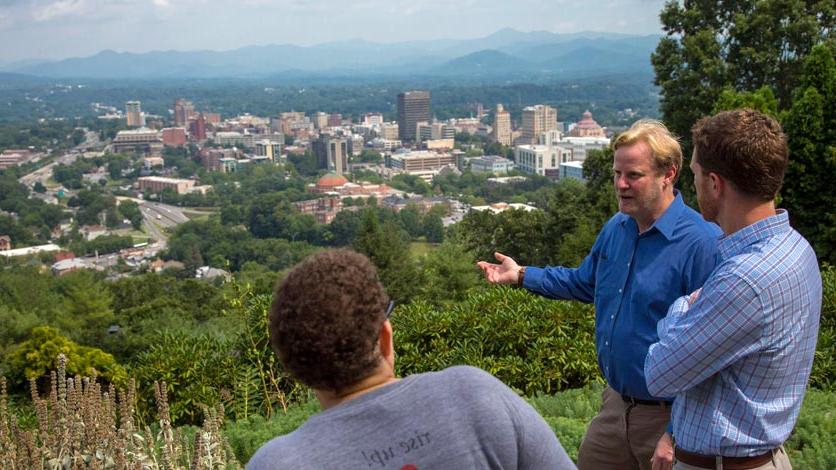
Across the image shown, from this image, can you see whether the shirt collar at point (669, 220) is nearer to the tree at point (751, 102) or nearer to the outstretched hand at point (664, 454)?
the outstretched hand at point (664, 454)

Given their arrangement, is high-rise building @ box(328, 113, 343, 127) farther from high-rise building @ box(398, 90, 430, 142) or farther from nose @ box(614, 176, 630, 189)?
nose @ box(614, 176, 630, 189)

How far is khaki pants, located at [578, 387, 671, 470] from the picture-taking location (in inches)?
81.0

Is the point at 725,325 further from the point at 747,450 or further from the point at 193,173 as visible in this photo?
the point at 193,173

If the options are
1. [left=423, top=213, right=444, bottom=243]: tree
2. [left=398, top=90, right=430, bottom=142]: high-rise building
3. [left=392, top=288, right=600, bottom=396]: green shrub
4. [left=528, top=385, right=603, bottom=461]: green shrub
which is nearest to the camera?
[left=528, top=385, right=603, bottom=461]: green shrub

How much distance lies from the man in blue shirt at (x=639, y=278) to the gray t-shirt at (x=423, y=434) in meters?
0.97

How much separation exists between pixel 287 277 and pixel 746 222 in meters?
0.90

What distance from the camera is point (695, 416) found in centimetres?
166

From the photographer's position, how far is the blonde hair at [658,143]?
2123mm

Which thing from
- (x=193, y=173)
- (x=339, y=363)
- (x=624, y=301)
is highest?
(x=339, y=363)

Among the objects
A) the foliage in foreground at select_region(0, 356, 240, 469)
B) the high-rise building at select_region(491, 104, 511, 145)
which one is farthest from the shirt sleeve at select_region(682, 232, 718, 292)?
the high-rise building at select_region(491, 104, 511, 145)

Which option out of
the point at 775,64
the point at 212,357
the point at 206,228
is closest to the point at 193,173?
the point at 206,228

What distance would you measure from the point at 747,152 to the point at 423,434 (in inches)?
32.9

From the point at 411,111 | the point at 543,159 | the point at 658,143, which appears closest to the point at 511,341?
the point at 658,143

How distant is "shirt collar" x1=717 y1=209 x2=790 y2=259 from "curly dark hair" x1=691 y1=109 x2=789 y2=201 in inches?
1.8
